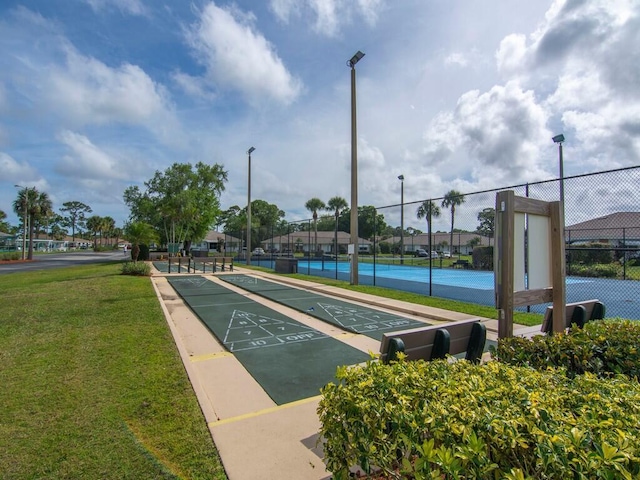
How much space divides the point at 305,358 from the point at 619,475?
412 cm

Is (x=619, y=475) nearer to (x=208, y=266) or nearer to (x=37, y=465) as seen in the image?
(x=37, y=465)

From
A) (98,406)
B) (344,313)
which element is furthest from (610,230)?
(98,406)

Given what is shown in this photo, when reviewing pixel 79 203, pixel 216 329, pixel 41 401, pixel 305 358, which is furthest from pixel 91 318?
pixel 79 203

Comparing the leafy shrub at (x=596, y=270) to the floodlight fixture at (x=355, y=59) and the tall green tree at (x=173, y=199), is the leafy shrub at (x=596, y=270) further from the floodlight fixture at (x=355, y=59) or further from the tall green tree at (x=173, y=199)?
the tall green tree at (x=173, y=199)

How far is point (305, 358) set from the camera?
4.98 meters

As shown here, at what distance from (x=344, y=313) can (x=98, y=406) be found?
5.61 metres

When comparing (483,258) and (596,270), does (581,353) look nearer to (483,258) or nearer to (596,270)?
(596,270)

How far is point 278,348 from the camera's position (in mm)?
5453

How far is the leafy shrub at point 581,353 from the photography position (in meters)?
2.86

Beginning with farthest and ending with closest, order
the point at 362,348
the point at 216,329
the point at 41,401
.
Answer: the point at 216,329, the point at 362,348, the point at 41,401

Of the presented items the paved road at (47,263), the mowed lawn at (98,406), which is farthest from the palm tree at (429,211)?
the paved road at (47,263)

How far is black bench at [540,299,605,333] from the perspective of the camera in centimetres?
428

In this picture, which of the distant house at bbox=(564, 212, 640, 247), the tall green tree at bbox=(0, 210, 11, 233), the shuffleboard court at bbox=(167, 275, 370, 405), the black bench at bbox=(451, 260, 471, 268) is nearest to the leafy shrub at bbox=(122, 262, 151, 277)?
the shuffleboard court at bbox=(167, 275, 370, 405)

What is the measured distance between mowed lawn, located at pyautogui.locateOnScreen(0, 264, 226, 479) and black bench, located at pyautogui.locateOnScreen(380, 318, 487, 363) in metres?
1.61
